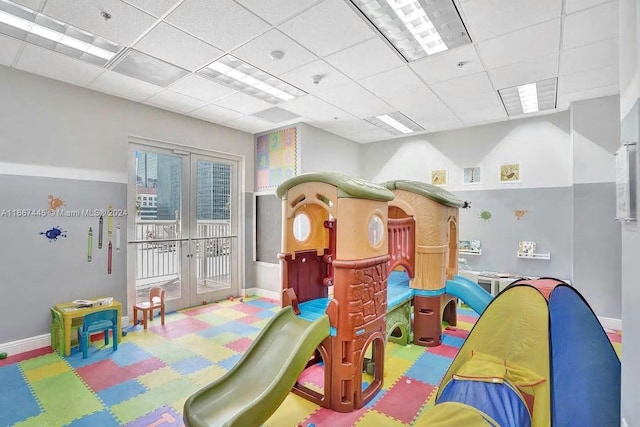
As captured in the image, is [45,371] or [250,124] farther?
[250,124]

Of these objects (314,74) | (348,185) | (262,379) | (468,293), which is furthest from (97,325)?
(468,293)

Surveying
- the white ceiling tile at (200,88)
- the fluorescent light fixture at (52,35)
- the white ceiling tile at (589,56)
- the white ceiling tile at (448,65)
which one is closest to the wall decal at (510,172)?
the white ceiling tile at (589,56)

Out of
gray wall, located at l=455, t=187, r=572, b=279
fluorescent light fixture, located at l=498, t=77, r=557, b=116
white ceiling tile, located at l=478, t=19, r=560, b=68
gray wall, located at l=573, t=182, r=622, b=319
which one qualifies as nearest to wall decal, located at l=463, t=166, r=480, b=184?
gray wall, located at l=455, t=187, r=572, b=279

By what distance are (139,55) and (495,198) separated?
17.7 feet

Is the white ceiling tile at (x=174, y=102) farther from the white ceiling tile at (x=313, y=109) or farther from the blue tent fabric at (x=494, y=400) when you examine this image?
the blue tent fabric at (x=494, y=400)

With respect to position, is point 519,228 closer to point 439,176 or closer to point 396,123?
point 439,176

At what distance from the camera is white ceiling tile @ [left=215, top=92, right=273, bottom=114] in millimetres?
4203

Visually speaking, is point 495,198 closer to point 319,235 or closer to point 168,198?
point 319,235

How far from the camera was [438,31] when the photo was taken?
2.79 m

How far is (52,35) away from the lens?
9.34 feet

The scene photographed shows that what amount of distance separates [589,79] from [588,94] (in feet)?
1.83

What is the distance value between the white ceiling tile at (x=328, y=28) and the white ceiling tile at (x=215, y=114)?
2154mm

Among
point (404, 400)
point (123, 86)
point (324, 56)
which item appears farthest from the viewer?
point (123, 86)

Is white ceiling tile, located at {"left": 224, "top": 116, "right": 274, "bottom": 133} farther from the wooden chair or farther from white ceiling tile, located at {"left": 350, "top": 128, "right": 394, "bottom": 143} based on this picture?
the wooden chair
